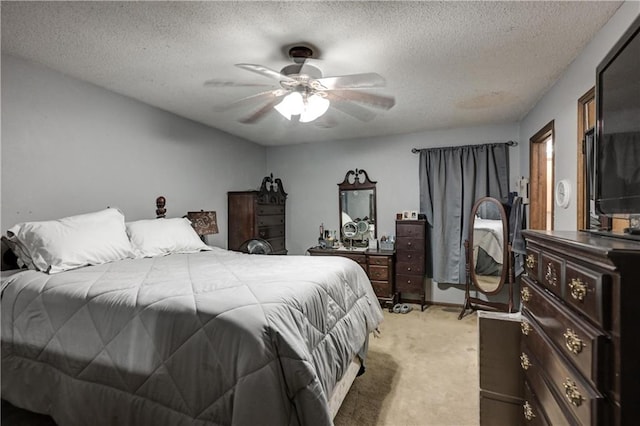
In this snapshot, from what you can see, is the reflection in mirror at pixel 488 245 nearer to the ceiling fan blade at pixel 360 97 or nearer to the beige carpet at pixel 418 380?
the beige carpet at pixel 418 380

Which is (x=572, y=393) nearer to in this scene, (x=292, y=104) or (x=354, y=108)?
(x=292, y=104)

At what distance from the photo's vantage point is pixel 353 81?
198 cm

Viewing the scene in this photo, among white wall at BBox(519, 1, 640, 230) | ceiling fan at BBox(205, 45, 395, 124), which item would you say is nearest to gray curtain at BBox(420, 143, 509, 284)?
A: white wall at BBox(519, 1, 640, 230)

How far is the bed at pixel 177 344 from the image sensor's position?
1.20m

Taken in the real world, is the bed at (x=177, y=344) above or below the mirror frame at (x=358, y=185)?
below

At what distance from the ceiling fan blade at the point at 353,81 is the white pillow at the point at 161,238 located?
1810 millimetres

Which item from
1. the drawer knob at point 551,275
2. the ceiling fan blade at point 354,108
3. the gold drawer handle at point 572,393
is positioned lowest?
the gold drawer handle at point 572,393

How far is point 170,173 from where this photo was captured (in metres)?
3.40

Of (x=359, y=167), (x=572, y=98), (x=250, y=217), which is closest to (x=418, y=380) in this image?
(x=572, y=98)

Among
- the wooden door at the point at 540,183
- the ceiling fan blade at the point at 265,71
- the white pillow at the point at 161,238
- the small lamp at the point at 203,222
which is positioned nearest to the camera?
the ceiling fan blade at the point at 265,71

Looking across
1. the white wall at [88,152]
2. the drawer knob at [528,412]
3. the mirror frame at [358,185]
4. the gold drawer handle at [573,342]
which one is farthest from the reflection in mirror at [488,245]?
the white wall at [88,152]

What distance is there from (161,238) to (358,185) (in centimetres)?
287

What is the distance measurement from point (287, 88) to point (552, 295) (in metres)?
1.89

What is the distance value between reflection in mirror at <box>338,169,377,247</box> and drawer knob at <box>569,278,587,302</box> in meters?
3.65
